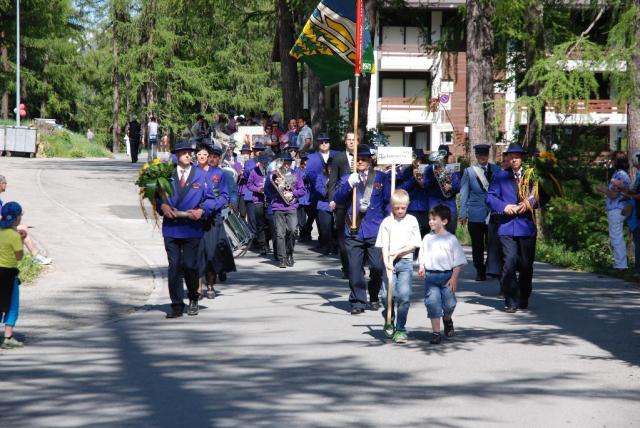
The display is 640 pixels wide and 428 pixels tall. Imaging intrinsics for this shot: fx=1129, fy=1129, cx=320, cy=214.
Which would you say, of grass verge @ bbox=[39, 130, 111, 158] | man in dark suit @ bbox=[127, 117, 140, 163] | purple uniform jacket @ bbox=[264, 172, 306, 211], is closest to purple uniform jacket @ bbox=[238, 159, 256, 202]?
purple uniform jacket @ bbox=[264, 172, 306, 211]

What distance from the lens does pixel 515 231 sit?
13289 mm

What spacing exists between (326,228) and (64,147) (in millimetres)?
35021

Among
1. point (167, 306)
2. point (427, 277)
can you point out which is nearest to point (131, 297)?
point (167, 306)

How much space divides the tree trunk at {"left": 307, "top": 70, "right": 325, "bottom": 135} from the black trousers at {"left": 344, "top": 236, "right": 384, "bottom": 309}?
15.5 meters

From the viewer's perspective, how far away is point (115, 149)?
245 feet

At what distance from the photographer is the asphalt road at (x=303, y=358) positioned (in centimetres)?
781

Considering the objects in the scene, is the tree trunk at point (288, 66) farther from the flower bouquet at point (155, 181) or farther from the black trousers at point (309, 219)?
the flower bouquet at point (155, 181)

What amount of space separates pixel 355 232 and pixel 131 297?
10.4 feet

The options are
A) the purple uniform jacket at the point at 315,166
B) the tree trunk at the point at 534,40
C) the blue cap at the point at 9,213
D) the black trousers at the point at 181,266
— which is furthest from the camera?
the tree trunk at the point at 534,40

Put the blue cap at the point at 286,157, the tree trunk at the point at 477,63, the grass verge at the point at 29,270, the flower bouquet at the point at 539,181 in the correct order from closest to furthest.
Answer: the flower bouquet at the point at 539,181, the grass verge at the point at 29,270, the blue cap at the point at 286,157, the tree trunk at the point at 477,63

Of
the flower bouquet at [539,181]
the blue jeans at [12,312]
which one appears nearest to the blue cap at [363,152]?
the flower bouquet at [539,181]

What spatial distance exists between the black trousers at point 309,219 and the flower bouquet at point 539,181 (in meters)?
7.81

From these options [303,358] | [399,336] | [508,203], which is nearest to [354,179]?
[508,203]

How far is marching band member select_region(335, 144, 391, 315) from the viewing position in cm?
1275
